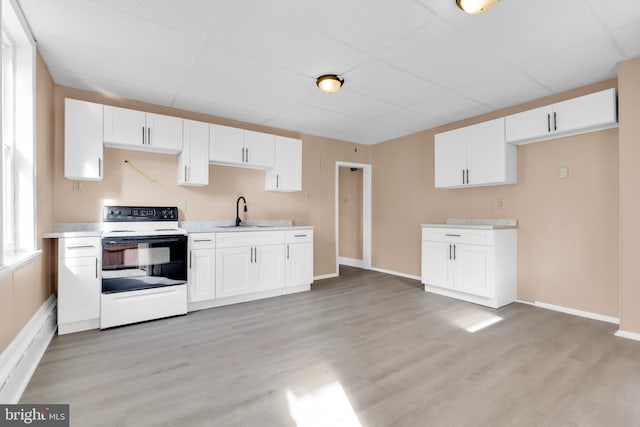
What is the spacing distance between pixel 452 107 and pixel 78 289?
4741 millimetres

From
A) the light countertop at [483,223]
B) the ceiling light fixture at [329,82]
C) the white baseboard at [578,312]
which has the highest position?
the ceiling light fixture at [329,82]

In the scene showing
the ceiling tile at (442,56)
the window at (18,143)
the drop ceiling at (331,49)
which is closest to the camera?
the drop ceiling at (331,49)

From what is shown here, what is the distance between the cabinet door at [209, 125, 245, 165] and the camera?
13.1 ft

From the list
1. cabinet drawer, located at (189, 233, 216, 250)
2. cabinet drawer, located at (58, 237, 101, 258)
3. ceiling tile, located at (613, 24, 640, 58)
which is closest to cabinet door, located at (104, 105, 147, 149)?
cabinet drawer, located at (58, 237, 101, 258)

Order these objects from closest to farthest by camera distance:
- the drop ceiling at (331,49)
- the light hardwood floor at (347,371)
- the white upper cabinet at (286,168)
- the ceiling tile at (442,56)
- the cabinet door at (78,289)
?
the light hardwood floor at (347,371) → the drop ceiling at (331,49) → the ceiling tile at (442,56) → the cabinet door at (78,289) → the white upper cabinet at (286,168)

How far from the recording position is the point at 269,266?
13.5 ft

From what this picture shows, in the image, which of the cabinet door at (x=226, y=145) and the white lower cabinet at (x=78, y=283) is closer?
the white lower cabinet at (x=78, y=283)

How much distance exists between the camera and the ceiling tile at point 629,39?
2.33 metres

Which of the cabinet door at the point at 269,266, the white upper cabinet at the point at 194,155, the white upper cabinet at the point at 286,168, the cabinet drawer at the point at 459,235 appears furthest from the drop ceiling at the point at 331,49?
the cabinet door at the point at 269,266

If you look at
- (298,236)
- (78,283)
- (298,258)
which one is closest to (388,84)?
(298,236)

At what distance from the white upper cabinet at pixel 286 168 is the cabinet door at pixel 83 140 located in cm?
213

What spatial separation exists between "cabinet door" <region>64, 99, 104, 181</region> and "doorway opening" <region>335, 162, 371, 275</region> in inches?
162

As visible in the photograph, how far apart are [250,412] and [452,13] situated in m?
2.93

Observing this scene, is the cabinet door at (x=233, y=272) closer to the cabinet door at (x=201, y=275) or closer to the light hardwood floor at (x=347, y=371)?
the cabinet door at (x=201, y=275)
